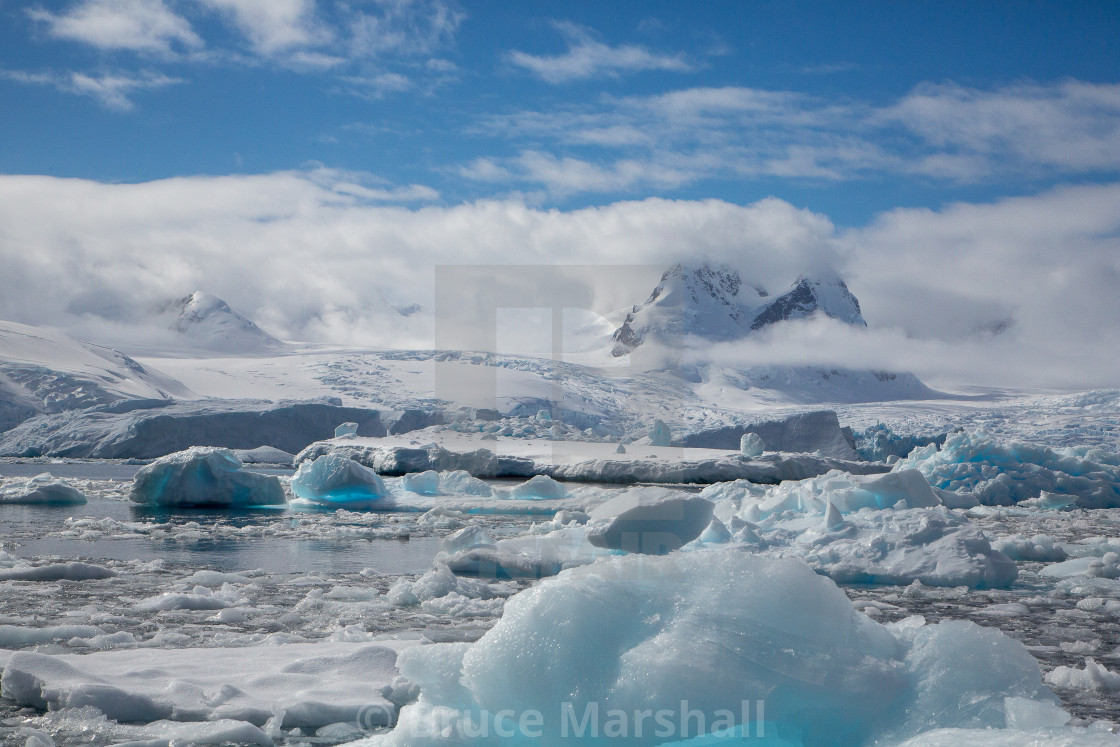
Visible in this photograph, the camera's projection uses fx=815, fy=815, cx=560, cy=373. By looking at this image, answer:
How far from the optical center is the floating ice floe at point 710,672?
7.43 feet

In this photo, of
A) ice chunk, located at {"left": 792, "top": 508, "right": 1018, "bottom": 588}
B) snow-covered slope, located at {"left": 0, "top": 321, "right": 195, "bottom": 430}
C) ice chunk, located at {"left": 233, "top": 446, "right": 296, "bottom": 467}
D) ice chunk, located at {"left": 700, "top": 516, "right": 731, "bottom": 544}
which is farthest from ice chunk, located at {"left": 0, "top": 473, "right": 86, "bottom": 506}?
snow-covered slope, located at {"left": 0, "top": 321, "right": 195, "bottom": 430}

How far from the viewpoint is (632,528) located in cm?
715

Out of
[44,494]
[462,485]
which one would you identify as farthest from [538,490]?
[44,494]

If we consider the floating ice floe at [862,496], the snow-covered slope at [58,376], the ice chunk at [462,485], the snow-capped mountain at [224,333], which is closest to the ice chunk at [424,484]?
the ice chunk at [462,485]

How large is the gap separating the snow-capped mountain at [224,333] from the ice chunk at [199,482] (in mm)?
74071

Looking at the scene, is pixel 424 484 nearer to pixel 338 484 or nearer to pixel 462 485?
pixel 462 485

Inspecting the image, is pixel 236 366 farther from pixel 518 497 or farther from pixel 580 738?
pixel 580 738

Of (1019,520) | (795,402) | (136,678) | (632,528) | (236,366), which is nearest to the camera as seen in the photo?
(136,678)

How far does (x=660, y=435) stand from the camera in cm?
2650

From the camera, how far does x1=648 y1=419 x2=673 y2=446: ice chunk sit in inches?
→ 1041

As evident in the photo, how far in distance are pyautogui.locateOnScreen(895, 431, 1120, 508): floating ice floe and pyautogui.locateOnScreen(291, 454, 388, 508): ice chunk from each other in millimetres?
9959

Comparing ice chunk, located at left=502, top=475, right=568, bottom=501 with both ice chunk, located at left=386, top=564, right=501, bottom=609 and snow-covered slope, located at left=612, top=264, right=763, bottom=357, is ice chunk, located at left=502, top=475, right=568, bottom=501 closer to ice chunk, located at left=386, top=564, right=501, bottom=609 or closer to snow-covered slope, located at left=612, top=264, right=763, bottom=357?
ice chunk, located at left=386, top=564, right=501, bottom=609

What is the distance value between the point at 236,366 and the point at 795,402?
3914 cm

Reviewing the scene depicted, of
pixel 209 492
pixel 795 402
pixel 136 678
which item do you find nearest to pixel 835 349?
pixel 795 402
